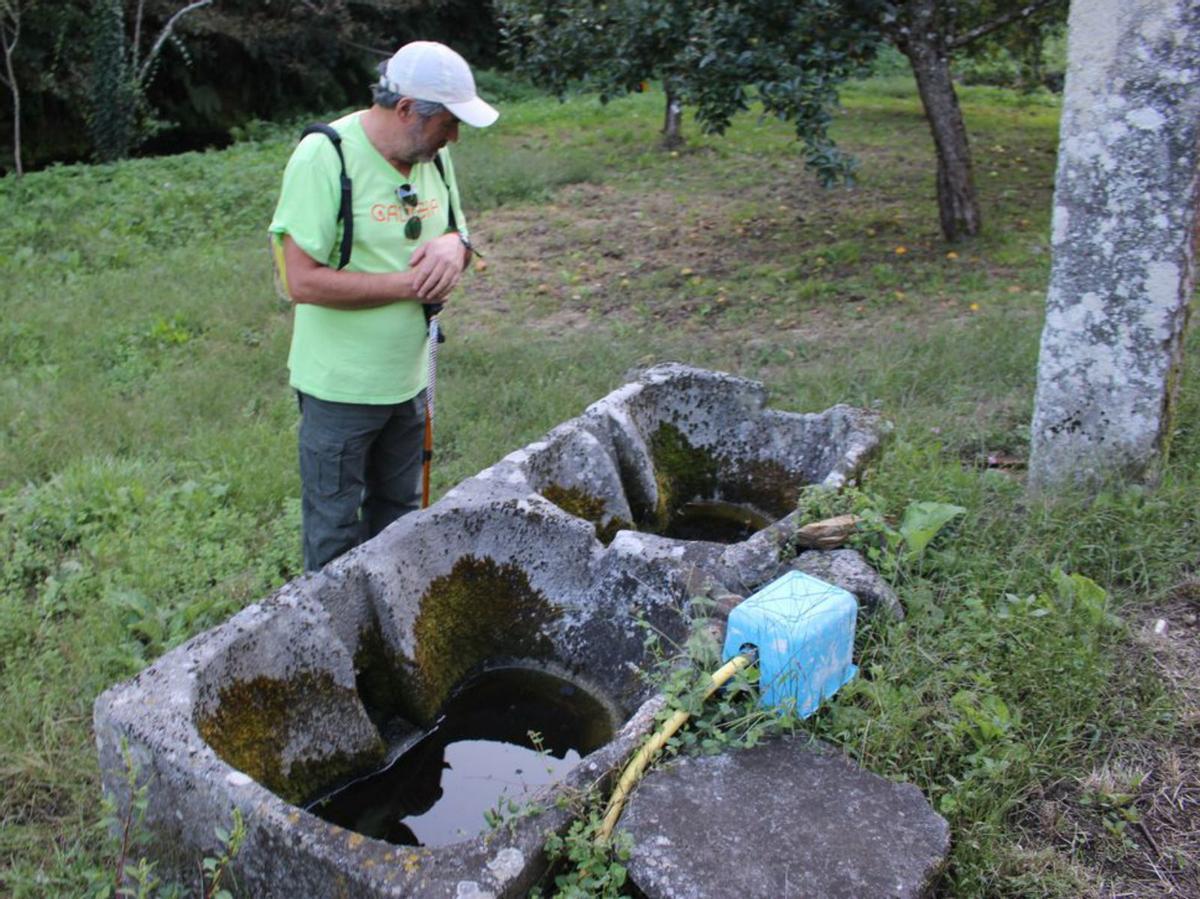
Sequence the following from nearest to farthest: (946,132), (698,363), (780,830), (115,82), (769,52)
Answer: (780,830), (698,363), (769,52), (946,132), (115,82)

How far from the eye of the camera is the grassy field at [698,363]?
2906 mm


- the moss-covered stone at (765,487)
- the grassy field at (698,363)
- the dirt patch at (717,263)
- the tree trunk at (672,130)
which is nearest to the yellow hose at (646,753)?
the grassy field at (698,363)

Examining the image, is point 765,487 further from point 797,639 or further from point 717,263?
point 717,263

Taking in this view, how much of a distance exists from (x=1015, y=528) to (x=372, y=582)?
2.15 metres

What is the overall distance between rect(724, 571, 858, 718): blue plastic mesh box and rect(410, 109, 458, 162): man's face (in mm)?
1602

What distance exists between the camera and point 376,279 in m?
3.37

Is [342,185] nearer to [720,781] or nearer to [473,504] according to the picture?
[473,504]

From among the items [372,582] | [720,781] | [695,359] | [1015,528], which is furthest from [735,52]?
[720,781]

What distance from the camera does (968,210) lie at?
7969 mm

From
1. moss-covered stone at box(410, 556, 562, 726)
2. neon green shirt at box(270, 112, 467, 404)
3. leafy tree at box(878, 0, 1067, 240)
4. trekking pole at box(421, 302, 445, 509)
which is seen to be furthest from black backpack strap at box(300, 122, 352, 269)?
leafy tree at box(878, 0, 1067, 240)

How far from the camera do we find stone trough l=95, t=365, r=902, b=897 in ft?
7.67

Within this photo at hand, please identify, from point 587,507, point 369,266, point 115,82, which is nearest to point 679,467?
point 587,507

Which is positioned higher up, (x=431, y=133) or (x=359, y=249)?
(x=431, y=133)

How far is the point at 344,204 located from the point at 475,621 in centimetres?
130
